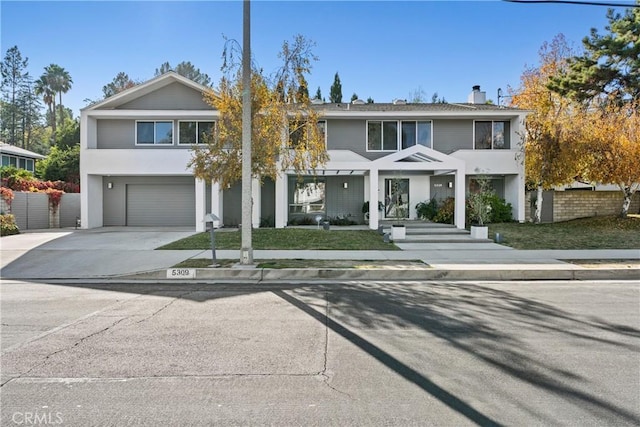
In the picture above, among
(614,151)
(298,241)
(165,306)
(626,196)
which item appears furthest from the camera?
(626,196)

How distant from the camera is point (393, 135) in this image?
21109 mm

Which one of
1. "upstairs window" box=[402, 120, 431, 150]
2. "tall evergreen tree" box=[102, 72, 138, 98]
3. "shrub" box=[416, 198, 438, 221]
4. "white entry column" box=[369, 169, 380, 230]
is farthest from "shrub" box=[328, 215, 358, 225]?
"tall evergreen tree" box=[102, 72, 138, 98]

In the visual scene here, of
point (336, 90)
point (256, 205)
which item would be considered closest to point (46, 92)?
point (336, 90)

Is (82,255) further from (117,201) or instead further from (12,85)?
(12,85)

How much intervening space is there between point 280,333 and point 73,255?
949 cm

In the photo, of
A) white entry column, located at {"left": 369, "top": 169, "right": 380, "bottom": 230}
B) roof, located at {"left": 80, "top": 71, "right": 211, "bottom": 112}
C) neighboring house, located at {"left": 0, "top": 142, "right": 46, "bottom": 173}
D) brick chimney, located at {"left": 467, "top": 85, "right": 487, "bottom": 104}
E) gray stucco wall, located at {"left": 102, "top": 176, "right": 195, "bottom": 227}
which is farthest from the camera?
neighboring house, located at {"left": 0, "top": 142, "right": 46, "bottom": 173}

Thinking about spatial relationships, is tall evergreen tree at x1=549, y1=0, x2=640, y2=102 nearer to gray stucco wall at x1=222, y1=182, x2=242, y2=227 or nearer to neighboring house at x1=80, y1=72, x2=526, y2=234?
neighboring house at x1=80, y1=72, x2=526, y2=234

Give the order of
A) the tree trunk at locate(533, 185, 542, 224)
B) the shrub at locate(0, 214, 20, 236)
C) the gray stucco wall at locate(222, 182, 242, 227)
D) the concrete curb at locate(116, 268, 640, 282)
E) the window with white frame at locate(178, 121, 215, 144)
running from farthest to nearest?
the gray stucco wall at locate(222, 182, 242, 227), the window with white frame at locate(178, 121, 215, 144), the tree trunk at locate(533, 185, 542, 224), the shrub at locate(0, 214, 20, 236), the concrete curb at locate(116, 268, 640, 282)

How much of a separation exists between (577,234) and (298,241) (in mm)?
10920

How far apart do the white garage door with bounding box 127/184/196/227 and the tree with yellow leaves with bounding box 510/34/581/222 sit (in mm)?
17179

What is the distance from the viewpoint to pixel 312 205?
21.3 meters

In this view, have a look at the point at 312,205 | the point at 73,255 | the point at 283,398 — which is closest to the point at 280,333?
the point at 283,398

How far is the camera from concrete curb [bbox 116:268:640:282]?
9570 millimetres

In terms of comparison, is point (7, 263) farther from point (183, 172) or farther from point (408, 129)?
point (408, 129)
